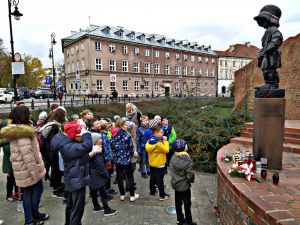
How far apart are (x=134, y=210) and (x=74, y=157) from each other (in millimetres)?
1850

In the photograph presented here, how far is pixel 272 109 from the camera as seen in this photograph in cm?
424

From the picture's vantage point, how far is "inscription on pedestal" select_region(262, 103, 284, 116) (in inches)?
166

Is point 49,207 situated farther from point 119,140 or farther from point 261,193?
point 261,193

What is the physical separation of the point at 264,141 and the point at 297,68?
8568mm

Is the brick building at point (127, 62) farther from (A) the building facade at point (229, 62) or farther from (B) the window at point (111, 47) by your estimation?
(A) the building facade at point (229, 62)

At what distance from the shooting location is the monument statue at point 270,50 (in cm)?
426

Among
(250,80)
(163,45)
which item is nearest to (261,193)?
(250,80)

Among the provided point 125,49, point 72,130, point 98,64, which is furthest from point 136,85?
point 72,130

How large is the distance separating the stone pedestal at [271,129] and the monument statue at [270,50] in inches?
7.8

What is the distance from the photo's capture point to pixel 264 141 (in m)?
4.30

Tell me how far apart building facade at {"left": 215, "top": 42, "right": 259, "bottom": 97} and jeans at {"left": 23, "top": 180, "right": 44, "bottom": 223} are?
64.6 meters

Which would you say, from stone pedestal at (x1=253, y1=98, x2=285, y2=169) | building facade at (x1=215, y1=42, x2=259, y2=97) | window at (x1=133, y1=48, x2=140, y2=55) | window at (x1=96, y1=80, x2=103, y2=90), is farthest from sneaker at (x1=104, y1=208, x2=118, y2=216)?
building facade at (x1=215, y1=42, x2=259, y2=97)

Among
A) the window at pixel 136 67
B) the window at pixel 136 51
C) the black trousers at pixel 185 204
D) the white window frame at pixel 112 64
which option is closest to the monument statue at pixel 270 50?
the black trousers at pixel 185 204

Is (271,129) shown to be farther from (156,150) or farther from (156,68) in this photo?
(156,68)
